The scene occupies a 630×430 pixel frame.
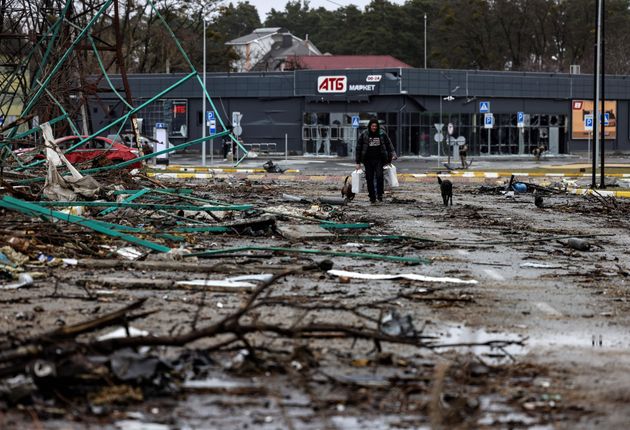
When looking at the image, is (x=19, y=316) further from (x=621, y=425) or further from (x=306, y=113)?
(x=306, y=113)

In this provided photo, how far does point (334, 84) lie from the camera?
244 ft

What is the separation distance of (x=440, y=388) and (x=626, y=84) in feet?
262

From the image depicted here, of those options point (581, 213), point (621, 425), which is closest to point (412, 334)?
point (621, 425)

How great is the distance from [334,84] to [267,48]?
6086 cm

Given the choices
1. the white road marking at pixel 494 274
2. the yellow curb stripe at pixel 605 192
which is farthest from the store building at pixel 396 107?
the white road marking at pixel 494 274

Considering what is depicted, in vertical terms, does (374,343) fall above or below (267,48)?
below

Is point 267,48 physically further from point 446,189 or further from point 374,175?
point 446,189

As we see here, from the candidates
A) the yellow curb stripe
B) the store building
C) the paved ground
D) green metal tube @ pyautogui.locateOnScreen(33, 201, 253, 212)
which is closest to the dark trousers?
the yellow curb stripe

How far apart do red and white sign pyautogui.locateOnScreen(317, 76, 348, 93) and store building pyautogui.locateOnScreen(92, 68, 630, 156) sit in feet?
0.21

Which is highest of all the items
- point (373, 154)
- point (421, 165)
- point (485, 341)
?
point (373, 154)

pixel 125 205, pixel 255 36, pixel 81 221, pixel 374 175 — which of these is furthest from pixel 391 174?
pixel 255 36

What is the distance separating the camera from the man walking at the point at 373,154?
74.2 ft

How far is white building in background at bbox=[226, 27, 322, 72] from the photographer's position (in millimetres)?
120637

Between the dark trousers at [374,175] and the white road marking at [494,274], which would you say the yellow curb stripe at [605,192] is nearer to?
the dark trousers at [374,175]
